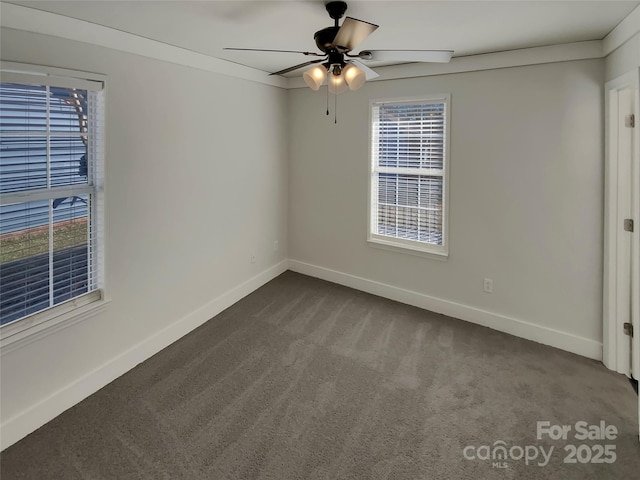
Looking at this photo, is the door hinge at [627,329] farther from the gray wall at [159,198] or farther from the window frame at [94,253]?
the window frame at [94,253]

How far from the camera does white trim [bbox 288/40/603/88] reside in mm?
2693

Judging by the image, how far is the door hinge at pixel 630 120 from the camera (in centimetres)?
250

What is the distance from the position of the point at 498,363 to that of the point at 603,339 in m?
0.86

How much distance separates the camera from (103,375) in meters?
2.54

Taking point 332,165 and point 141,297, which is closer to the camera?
point 141,297

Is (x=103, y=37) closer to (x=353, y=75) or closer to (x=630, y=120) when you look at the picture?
(x=353, y=75)

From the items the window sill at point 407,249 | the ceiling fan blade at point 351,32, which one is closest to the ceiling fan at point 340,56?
the ceiling fan blade at point 351,32

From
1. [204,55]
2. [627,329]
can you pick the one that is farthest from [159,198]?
[627,329]

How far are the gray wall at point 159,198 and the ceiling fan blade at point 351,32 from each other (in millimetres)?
1665

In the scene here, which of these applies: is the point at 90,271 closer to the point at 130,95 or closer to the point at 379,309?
the point at 130,95

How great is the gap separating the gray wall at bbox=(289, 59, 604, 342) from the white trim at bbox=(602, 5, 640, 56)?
156 mm

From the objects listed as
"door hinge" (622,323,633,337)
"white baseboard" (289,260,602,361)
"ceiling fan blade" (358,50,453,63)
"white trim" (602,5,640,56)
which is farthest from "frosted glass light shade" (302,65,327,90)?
"door hinge" (622,323,633,337)

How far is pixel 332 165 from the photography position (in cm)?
426

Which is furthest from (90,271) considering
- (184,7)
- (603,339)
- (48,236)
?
(603,339)
